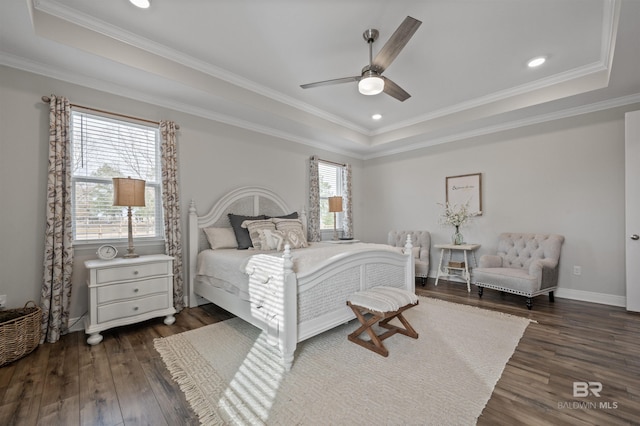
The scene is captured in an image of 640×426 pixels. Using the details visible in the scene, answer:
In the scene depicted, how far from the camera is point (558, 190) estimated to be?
153 inches

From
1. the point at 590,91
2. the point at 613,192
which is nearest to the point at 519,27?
the point at 590,91

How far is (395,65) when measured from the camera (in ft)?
10.3

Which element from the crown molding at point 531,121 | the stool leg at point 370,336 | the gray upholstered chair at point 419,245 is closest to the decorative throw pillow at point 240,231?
the stool leg at point 370,336

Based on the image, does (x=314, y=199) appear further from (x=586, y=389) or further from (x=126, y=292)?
(x=586, y=389)

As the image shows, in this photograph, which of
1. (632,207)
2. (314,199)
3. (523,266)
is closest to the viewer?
(632,207)

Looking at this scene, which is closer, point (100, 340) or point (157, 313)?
point (100, 340)

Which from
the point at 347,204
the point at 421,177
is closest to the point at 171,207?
the point at 347,204

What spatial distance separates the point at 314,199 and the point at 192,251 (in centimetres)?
234

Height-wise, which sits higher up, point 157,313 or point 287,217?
point 287,217

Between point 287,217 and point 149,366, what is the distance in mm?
2691

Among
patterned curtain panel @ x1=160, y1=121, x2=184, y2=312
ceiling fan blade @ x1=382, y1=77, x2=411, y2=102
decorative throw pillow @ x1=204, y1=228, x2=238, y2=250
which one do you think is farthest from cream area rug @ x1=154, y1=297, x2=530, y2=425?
ceiling fan blade @ x1=382, y1=77, x2=411, y2=102

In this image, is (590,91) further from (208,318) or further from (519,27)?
(208,318)

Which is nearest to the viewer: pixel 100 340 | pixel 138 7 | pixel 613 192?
pixel 138 7

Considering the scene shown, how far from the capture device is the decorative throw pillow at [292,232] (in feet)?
11.6
